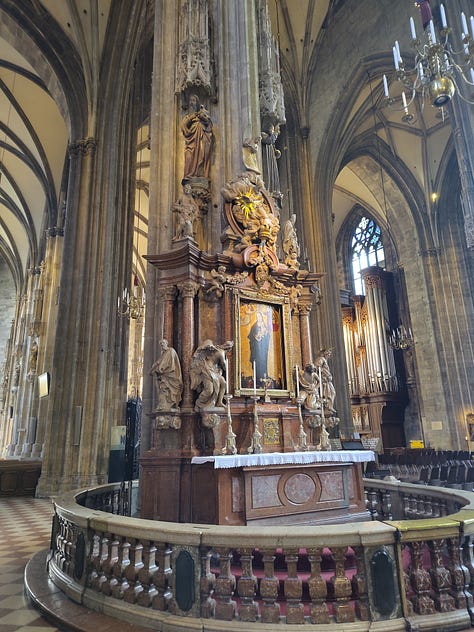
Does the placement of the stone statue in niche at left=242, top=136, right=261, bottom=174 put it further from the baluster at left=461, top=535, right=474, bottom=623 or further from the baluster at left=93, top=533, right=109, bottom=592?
the baluster at left=461, top=535, right=474, bottom=623

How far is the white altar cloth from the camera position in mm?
4230

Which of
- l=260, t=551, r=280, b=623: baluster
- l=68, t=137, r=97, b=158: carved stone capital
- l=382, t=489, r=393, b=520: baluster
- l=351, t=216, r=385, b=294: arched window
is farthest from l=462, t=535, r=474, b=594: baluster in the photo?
l=351, t=216, r=385, b=294: arched window

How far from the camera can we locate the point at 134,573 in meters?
2.78

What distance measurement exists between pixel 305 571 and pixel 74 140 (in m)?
13.3

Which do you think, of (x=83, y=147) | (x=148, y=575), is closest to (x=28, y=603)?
(x=148, y=575)

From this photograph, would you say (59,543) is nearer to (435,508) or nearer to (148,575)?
(148,575)

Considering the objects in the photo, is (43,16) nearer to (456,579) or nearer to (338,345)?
(338,345)

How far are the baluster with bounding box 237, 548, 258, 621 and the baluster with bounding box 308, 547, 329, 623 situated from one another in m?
0.32

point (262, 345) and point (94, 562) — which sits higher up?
point (262, 345)

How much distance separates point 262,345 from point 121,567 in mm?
3612

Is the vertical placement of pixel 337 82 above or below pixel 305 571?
above

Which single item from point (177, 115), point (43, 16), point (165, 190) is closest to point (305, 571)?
point (165, 190)

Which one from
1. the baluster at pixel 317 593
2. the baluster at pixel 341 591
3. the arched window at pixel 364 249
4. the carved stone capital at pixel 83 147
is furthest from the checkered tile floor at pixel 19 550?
the arched window at pixel 364 249

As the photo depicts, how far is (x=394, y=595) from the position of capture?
2.47 m
